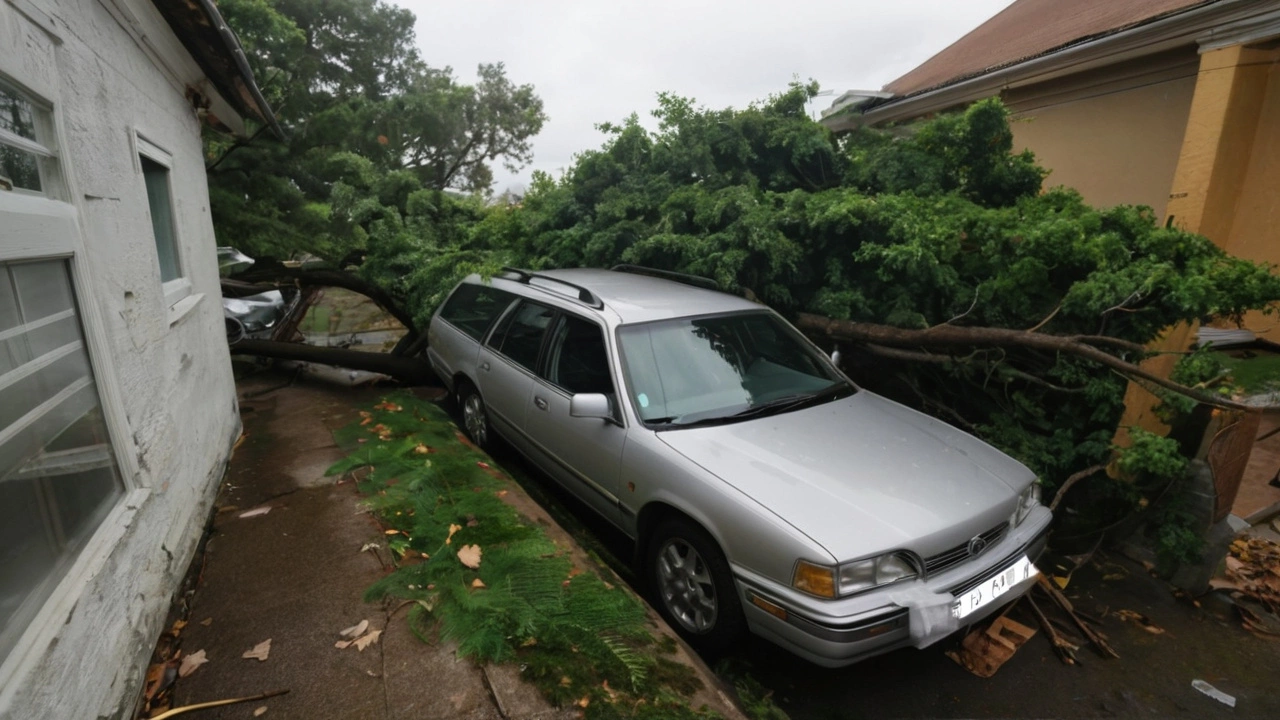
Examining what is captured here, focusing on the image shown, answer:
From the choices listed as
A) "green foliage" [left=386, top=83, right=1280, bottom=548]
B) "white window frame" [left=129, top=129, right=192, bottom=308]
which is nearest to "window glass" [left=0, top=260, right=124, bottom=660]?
"white window frame" [left=129, top=129, right=192, bottom=308]

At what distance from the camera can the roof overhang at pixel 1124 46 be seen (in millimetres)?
4867

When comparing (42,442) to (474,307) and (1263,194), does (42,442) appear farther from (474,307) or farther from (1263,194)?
(1263,194)

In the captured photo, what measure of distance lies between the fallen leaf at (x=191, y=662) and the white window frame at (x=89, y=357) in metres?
0.57

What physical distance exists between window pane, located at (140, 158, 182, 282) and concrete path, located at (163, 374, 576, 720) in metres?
1.43

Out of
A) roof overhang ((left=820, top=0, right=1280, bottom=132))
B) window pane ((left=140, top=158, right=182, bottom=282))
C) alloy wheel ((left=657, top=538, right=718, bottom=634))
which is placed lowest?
alloy wheel ((left=657, top=538, right=718, bottom=634))

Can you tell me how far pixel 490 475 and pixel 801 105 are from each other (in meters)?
4.35

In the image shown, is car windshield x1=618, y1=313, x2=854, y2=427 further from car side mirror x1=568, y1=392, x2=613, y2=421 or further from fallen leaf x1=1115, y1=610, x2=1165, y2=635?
fallen leaf x1=1115, y1=610, x2=1165, y2=635

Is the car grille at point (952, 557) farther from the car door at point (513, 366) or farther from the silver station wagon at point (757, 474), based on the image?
the car door at point (513, 366)

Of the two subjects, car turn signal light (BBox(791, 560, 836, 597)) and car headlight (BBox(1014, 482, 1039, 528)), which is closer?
car turn signal light (BBox(791, 560, 836, 597))

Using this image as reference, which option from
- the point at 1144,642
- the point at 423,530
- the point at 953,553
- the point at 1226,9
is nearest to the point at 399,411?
the point at 423,530

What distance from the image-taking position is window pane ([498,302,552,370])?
14.2 ft

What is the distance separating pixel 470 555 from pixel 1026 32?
9393 mm

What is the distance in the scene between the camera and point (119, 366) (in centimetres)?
254

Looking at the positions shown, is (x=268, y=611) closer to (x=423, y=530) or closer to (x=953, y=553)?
(x=423, y=530)
